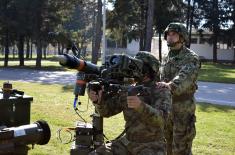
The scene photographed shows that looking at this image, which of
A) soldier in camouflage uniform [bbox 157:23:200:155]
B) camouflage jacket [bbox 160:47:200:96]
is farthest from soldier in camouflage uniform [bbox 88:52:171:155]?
soldier in camouflage uniform [bbox 157:23:200:155]

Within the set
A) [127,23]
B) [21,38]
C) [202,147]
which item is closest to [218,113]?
[202,147]

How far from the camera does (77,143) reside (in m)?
4.28

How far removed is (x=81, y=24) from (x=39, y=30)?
1255 inches

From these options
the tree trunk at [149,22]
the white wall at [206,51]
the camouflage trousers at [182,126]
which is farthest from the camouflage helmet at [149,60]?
the white wall at [206,51]

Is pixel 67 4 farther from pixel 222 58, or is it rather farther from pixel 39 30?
pixel 222 58

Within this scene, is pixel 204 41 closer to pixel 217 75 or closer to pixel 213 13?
pixel 213 13

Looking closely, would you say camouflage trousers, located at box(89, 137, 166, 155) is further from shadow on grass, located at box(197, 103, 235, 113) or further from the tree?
the tree

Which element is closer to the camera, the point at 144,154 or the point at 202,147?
the point at 144,154

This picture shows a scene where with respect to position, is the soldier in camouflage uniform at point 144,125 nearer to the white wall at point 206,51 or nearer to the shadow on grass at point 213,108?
the shadow on grass at point 213,108

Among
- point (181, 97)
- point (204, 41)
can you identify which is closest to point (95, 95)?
point (181, 97)

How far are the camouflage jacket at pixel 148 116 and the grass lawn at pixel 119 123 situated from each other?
3108 millimetres

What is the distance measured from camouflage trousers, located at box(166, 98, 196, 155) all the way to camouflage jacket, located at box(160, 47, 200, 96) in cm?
17

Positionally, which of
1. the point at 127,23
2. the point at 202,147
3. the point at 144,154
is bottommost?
the point at 202,147

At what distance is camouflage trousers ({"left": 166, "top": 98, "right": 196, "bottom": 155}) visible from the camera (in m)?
5.57
